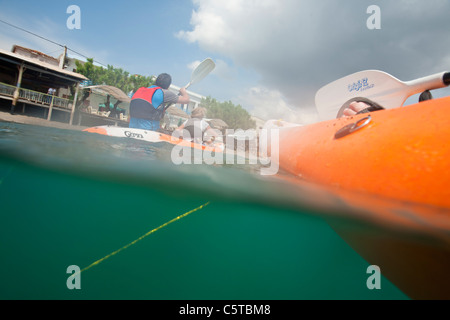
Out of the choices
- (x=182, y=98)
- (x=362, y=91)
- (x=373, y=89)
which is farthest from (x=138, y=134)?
(x=373, y=89)

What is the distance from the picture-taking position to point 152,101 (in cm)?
496

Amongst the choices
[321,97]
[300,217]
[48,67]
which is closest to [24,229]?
[300,217]


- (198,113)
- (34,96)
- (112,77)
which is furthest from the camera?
(112,77)

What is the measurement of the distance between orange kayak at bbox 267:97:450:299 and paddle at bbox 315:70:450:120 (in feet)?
6.40

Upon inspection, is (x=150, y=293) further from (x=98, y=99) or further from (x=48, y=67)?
(x=98, y=99)

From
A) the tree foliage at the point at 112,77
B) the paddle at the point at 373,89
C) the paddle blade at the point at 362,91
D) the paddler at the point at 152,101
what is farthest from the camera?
the tree foliage at the point at 112,77

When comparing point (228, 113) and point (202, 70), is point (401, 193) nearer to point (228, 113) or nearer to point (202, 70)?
point (202, 70)

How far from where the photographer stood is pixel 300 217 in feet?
5.57

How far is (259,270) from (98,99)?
86.4 ft

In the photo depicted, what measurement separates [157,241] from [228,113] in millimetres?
32771

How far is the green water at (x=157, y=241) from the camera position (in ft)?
3.79

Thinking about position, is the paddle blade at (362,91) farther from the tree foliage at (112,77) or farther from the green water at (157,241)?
the tree foliage at (112,77)

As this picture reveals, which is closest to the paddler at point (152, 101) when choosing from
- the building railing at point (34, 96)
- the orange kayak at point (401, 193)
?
the orange kayak at point (401, 193)

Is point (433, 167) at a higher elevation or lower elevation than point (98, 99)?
lower
